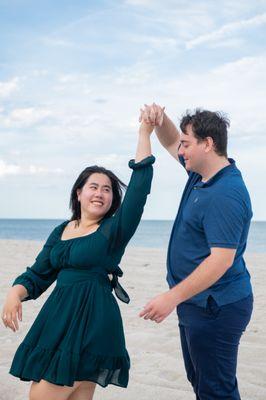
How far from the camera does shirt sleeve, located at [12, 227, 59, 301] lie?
10.5 feet

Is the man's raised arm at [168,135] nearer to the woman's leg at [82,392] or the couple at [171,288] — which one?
the couple at [171,288]

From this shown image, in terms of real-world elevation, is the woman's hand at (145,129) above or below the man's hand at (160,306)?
above

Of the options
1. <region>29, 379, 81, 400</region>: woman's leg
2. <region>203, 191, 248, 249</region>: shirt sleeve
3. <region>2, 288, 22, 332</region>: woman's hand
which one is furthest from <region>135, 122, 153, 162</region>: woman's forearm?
<region>29, 379, 81, 400</region>: woman's leg

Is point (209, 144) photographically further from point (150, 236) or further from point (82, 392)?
point (150, 236)

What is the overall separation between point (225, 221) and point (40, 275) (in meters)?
1.09

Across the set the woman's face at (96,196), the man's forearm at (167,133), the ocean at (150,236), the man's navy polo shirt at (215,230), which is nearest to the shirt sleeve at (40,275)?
the woman's face at (96,196)

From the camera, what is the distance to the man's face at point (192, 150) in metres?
2.96

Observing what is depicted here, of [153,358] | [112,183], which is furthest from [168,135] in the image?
[153,358]

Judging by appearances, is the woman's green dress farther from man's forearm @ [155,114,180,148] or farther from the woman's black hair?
man's forearm @ [155,114,180,148]

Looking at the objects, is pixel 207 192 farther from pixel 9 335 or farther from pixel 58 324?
pixel 9 335

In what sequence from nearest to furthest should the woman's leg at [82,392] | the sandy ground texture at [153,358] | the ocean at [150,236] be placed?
the woman's leg at [82,392] < the sandy ground texture at [153,358] < the ocean at [150,236]

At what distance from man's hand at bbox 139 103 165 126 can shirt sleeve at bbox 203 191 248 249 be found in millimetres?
536

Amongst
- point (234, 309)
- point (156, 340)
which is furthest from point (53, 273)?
point (156, 340)

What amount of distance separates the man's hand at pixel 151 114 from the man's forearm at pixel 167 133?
398mm
